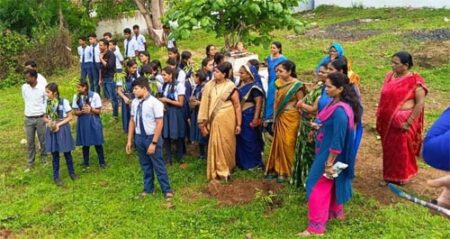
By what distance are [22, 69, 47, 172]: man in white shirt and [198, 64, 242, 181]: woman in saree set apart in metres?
2.26

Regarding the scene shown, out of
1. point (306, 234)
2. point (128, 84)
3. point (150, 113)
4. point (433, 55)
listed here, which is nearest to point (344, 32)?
point (433, 55)

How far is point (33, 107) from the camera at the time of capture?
7500 mm

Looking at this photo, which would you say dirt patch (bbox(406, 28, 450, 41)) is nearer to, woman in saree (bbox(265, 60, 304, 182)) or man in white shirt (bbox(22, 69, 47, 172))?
woman in saree (bbox(265, 60, 304, 182))

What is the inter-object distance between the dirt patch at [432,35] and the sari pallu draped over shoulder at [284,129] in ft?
29.1

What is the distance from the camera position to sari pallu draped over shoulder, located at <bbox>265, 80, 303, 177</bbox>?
620cm

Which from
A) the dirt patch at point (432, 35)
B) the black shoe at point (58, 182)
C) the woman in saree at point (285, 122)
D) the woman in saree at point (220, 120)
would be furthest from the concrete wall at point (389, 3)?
the black shoe at point (58, 182)

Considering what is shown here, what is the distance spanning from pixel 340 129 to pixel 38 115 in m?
4.44

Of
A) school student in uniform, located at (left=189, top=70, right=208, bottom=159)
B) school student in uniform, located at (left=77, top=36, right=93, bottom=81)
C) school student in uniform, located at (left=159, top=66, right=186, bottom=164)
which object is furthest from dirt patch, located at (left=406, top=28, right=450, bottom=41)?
school student in uniform, located at (left=159, top=66, right=186, bottom=164)

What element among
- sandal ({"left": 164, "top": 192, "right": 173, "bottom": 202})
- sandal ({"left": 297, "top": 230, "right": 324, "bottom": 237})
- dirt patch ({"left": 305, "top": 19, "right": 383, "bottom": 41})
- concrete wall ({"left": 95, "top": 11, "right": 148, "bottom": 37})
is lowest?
sandal ({"left": 297, "top": 230, "right": 324, "bottom": 237})

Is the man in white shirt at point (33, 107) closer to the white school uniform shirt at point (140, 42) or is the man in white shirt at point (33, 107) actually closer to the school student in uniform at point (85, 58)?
the school student in uniform at point (85, 58)

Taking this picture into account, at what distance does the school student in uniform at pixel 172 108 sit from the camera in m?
7.16

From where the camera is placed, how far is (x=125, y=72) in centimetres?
823

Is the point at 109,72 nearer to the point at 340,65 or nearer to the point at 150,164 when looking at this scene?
the point at 150,164

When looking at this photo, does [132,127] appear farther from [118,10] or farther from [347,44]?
[118,10]
